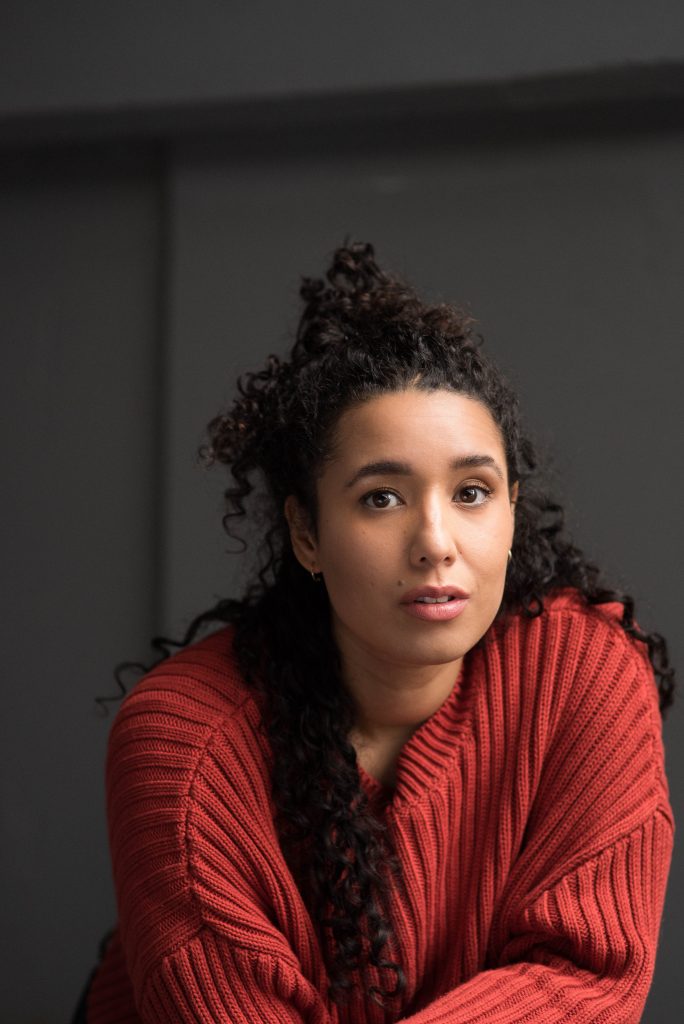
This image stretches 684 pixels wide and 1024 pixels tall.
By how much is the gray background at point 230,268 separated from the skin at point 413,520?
2.58ft

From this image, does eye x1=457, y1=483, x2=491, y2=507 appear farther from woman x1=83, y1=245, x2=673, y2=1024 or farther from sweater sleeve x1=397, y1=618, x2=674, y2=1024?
sweater sleeve x1=397, y1=618, x2=674, y2=1024

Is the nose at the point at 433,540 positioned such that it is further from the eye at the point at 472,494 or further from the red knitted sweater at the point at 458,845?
the red knitted sweater at the point at 458,845

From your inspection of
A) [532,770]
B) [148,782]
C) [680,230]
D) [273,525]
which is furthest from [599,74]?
[148,782]

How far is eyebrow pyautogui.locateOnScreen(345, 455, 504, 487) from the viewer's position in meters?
1.33

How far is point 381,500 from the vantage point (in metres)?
1.35

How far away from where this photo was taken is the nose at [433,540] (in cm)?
130

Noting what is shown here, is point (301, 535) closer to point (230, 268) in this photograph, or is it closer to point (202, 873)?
point (202, 873)

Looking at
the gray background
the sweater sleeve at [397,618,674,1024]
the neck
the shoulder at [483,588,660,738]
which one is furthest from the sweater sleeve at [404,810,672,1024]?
the gray background

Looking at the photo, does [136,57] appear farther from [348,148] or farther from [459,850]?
[459,850]

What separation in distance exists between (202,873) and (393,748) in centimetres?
30

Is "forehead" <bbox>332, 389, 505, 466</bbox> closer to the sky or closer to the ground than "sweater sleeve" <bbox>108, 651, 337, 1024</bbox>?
closer to the sky

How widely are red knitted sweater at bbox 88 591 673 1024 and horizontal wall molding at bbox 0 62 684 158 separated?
3.12 feet

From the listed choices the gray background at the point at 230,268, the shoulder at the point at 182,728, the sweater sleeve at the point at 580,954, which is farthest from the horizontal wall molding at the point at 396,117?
the sweater sleeve at the point at 580,954

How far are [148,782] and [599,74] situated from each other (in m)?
1.33
